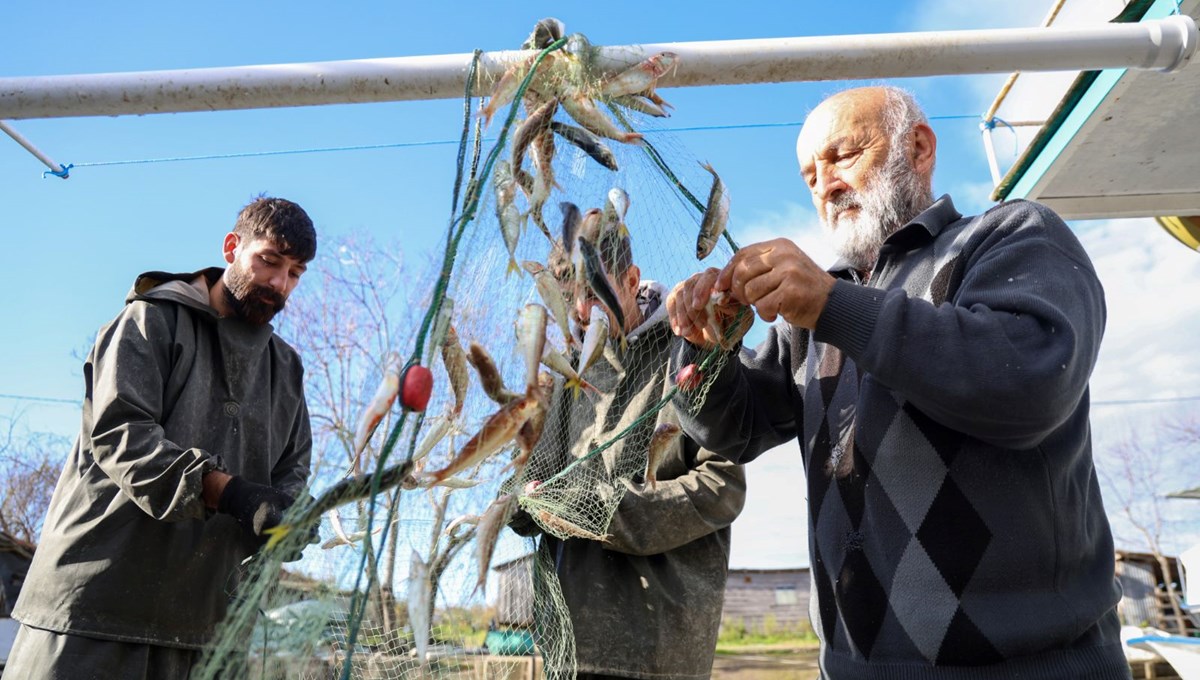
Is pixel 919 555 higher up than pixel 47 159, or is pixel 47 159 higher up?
pixel 47 159

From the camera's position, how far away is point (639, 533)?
10.1ft

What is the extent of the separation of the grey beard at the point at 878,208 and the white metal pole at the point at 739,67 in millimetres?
564

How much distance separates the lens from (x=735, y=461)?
302 cm

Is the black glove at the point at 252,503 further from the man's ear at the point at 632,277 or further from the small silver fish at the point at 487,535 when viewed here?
the man's ear at the point at 632,277

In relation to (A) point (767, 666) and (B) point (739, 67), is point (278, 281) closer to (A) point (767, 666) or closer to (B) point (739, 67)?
(B) point (739, 67)

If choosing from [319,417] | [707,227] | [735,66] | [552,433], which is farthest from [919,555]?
[319,417]

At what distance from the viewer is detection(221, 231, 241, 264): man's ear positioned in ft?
12.7

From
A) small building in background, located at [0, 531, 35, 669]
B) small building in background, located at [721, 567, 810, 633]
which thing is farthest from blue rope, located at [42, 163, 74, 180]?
small building in background, located at [721, 567, 810, 633]

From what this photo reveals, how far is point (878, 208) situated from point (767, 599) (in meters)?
32.1

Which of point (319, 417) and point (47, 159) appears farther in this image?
point (319, 417)

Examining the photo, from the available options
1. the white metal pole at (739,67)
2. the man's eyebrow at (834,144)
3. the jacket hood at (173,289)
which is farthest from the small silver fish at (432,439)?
the jacket hood at (173,289)

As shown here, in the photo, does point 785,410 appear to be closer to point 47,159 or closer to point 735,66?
point 735,66

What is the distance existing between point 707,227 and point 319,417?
560 inches

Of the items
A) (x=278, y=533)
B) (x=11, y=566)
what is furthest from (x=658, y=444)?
(x=11, y=566)
